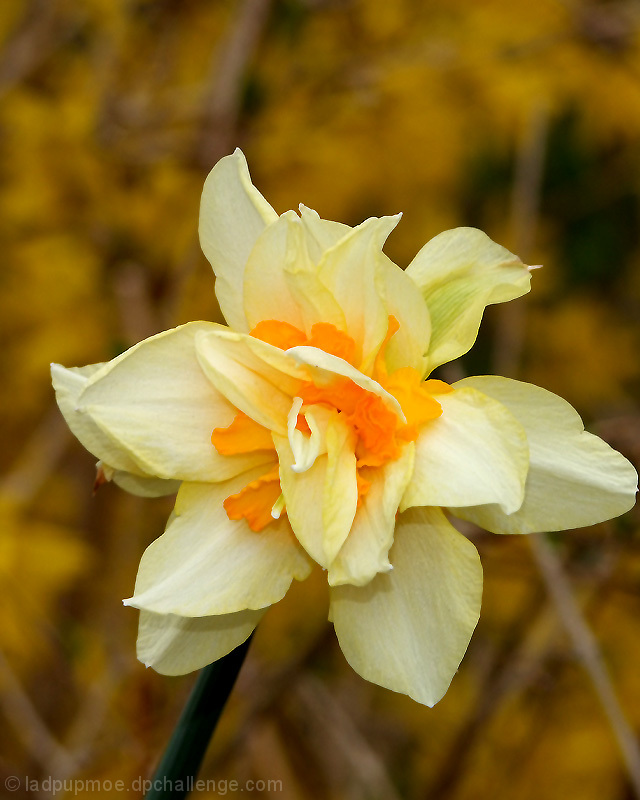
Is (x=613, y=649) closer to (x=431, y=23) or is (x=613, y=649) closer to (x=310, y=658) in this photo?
(x=310, y=658)

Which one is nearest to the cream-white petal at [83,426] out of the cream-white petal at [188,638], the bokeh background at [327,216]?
the cream-white petal at [188,638]

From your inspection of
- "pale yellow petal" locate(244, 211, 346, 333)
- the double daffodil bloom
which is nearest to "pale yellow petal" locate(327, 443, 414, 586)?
the double daffodil bloom

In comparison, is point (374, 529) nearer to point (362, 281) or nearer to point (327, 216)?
point (362, 281)

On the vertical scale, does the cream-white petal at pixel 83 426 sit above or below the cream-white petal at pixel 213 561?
above

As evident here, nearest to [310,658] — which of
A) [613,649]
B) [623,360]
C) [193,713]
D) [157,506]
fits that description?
[157,506]

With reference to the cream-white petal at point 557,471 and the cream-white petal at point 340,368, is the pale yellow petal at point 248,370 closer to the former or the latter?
the cream-white petal at point 340,368

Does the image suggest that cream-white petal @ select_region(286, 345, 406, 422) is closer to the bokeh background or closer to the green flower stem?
the green flower stem
